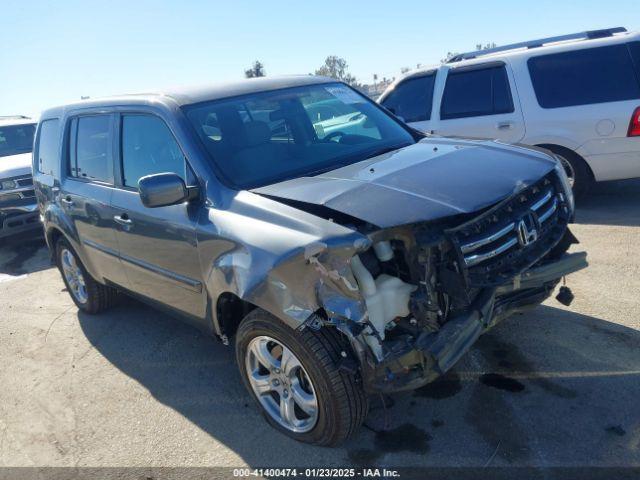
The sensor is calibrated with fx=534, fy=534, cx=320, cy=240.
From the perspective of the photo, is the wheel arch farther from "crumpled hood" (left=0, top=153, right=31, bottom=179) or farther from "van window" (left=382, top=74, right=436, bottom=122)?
"crumpled hood" (left=0, top=153, right=31, bottom=179)

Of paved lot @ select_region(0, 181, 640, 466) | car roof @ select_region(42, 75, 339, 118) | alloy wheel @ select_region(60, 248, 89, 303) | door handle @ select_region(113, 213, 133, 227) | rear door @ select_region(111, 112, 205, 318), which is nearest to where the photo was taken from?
paved lot @ select_region(0, 181, 640, 466)

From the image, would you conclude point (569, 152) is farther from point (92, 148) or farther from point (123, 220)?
point (92, 148)

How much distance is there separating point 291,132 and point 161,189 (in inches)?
45.6

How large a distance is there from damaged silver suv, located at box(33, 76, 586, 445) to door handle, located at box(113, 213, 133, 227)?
0.02 meters

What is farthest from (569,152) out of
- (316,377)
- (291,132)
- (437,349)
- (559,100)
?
(316,377)

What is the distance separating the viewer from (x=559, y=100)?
6.11 metres

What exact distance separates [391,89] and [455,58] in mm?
1106

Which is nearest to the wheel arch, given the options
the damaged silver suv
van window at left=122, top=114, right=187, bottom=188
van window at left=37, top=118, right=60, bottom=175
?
the damaged silver suv

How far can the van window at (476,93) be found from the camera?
21.0 feet

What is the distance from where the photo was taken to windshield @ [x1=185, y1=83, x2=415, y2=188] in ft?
11.0

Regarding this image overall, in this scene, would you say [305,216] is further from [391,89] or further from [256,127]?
[391,89]

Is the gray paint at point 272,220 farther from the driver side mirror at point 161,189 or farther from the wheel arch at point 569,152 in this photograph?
the wheel arch at point 569,152

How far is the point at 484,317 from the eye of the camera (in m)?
2.70

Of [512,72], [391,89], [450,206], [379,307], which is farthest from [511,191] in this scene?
[391,89]
